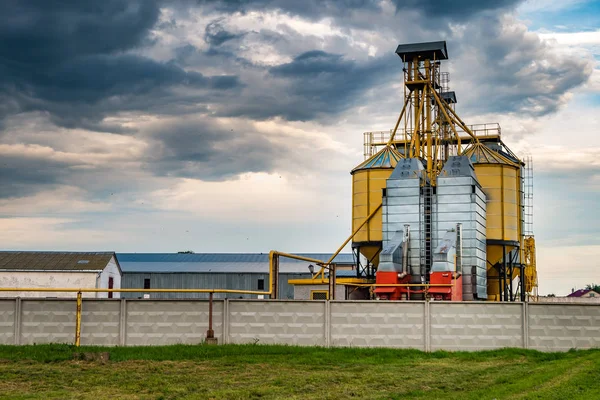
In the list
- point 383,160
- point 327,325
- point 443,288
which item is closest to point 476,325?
point 327,325

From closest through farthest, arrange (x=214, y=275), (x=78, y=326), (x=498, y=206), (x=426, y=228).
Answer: (x=78, y=326) < (x=426, y=228) < (x=498, y=206) < (x=214, y=275)

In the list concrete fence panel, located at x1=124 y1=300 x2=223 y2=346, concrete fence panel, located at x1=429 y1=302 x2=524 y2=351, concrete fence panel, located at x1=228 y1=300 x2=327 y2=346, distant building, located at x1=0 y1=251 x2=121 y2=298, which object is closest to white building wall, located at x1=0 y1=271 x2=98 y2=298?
distant building, located at x1=0 y1=251 x2=121 y2=298

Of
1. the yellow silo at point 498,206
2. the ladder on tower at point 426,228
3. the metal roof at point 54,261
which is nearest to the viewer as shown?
the ladder on tower at point 426,228

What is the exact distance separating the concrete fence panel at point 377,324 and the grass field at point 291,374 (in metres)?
0.67

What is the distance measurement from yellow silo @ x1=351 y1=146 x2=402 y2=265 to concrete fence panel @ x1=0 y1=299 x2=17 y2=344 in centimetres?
2669

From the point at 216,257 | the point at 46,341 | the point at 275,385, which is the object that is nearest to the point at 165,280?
the point at 216,257

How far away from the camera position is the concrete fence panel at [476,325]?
2327 centimetres

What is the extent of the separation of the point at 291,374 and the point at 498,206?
2993 cm

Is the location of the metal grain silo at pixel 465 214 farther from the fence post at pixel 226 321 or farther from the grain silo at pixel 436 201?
the fence post at pixel 226 321

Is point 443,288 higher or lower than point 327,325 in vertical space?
higher

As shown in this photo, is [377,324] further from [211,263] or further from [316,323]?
[211,263]

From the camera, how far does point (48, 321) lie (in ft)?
76.4

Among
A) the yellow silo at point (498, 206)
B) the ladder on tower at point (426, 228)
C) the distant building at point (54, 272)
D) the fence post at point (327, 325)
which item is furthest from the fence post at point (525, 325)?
the distant building at point (54, 272)

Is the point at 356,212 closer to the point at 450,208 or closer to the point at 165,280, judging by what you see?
the point at 450,208
